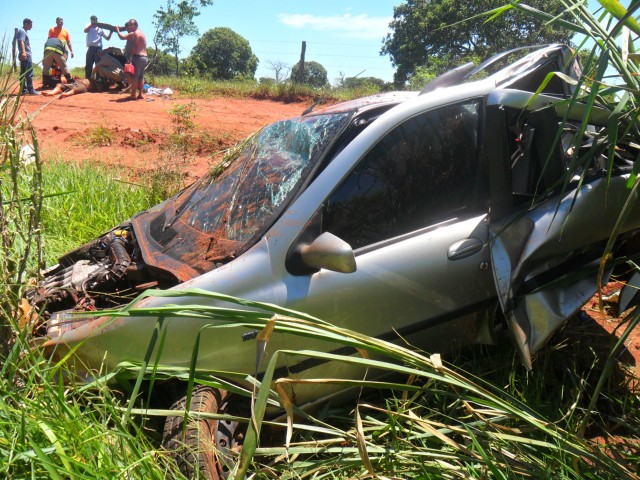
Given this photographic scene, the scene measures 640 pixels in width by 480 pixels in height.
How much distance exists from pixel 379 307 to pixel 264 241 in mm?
→ 595

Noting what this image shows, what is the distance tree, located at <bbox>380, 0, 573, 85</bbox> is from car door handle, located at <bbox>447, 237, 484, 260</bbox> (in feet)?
36.7

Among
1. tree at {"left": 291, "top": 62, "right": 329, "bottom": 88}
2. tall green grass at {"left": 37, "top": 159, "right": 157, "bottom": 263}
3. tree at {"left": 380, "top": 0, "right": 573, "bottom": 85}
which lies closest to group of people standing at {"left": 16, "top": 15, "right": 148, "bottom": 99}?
tree at {"left": 291, "top": 62, "right": 329, "bottom": 88}

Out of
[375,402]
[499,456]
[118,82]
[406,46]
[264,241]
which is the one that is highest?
[406,46]

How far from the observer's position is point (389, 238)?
9.73 feet

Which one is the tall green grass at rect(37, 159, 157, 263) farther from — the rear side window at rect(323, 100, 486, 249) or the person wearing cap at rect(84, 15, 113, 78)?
the person wearing cap at rect(84, 15, 113, 78)

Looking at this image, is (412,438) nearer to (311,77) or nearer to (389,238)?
(389,238)

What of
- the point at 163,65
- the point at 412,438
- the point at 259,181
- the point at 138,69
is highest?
the point at 163,65

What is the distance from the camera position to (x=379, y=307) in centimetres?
283

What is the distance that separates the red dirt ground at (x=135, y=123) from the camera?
9164 mm

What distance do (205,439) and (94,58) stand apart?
1595cm

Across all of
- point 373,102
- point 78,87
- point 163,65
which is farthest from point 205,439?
point 163,65

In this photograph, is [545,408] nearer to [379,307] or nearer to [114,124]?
[379,307]

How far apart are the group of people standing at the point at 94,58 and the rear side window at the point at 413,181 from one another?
13.2 meters

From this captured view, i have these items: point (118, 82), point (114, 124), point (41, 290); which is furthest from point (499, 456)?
point (118, 82)
